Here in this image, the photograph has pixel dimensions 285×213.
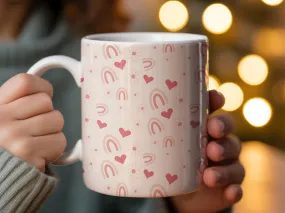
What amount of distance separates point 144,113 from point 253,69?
1.62 m

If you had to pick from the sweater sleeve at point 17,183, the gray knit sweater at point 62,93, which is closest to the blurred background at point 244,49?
the gray knit sweater at point 62,93

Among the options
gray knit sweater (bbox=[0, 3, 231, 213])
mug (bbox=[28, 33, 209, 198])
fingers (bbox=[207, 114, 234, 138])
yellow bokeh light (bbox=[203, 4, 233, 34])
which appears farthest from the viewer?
yellow bokeh light (bbox=[203, 4, 233, 34])

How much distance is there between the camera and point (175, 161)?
0.63 meters

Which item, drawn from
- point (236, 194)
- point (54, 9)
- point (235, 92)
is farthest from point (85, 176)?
point (235, 92)

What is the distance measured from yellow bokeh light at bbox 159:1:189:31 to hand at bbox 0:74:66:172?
1427 millimetres

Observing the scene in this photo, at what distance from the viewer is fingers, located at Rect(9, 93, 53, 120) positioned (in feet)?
2.23

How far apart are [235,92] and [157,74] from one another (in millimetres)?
1594

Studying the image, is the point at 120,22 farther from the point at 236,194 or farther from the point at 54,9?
the point at 236,194

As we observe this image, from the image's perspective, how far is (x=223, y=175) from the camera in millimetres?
776

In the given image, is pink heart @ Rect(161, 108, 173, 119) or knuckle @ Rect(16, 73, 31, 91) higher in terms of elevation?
knuckle @ Rect(16, 73, 31, 91)

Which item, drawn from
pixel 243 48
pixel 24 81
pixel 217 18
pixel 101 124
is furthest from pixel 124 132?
pixel 243 48

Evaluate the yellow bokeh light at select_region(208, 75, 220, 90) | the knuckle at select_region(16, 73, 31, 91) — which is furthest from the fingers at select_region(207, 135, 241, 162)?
the yellow bokeh light at select_region(208, 75, 220, 90)

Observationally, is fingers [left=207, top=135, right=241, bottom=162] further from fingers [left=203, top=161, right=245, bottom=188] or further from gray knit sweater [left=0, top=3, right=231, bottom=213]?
gray knit sweater [left=0, top=3, right=231, bottom=213]

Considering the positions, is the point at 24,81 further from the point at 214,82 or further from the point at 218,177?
the point at 214,82
